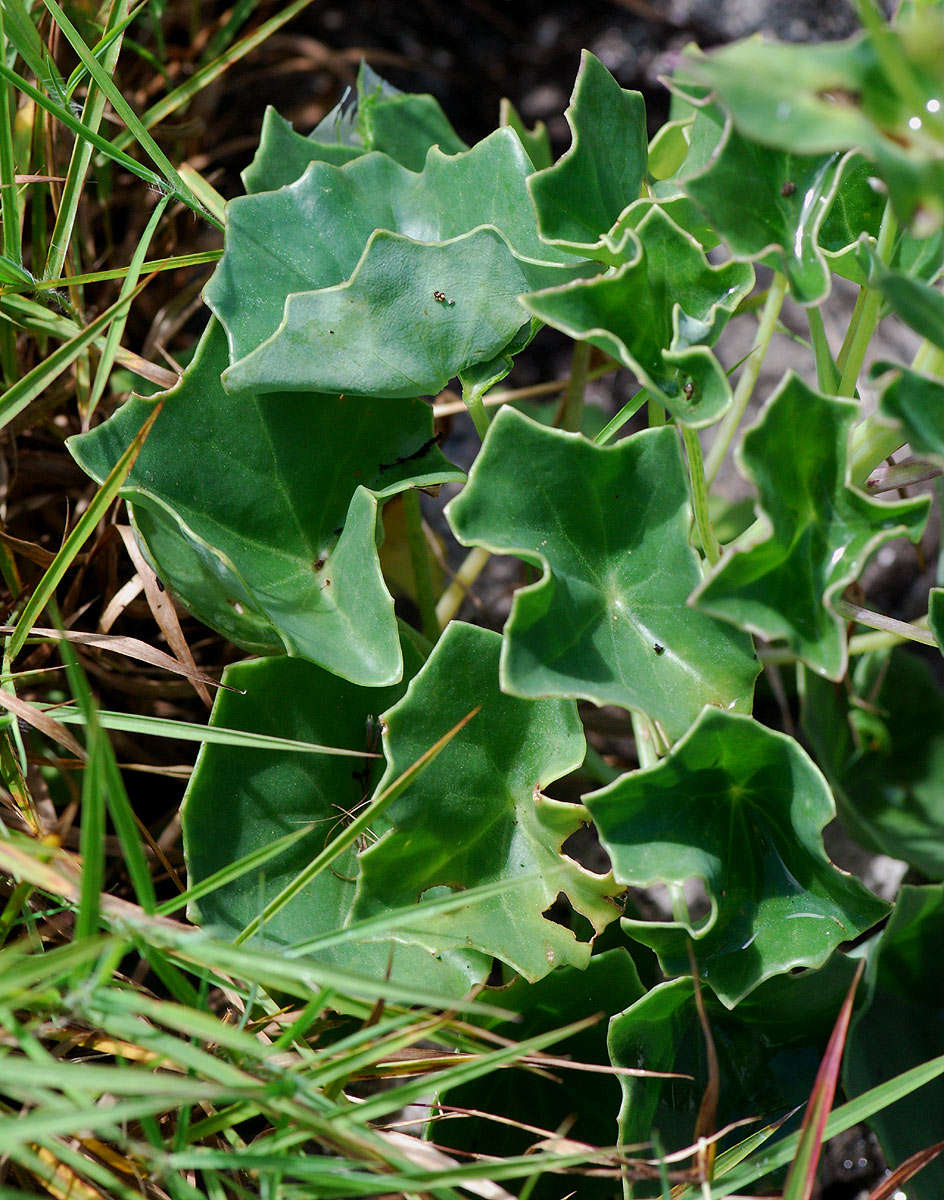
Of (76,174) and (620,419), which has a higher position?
(76,174)

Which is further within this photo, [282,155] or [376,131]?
[376,131]

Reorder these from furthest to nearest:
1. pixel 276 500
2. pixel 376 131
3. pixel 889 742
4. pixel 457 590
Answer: pixel 889 742 → pixel 457 590 → pixel 376 131 → pixel 276 500

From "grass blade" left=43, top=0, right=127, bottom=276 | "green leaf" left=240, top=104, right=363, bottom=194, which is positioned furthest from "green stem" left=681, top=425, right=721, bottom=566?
"grass blade" left=43, top=0, right=127, bottom=276

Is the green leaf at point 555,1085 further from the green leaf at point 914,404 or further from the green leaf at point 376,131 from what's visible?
the green leaf at point 376,131

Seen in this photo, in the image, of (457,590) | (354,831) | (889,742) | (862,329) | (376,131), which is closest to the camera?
(354,831)

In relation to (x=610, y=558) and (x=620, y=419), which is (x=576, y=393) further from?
(x=610, y=558)

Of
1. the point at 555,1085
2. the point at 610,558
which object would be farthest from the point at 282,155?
the point at 555,1085
